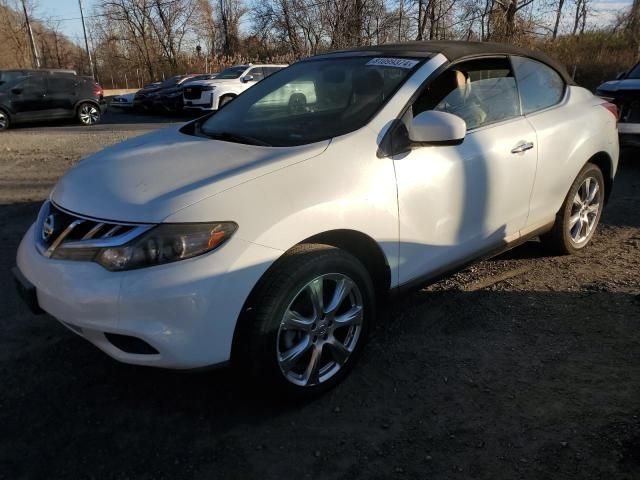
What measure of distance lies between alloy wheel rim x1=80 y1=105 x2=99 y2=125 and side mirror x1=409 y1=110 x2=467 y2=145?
14627 millimetres

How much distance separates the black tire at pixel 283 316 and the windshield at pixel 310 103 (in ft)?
2.27

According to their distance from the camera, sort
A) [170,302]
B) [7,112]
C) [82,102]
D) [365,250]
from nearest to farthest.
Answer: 1. [170,302]
2. [365,250]
3. [7,112]
4. [82,102]

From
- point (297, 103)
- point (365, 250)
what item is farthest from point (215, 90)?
point (365, 250)

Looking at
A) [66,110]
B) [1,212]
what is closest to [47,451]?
[1,212]

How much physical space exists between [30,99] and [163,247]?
14595 millimetres

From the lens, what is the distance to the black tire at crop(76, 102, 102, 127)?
15227mm

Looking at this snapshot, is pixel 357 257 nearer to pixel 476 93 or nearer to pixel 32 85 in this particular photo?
pixel 476 93

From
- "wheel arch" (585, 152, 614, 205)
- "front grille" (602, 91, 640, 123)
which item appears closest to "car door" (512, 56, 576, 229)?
"wheel arch" (585, 152, 614, 205)

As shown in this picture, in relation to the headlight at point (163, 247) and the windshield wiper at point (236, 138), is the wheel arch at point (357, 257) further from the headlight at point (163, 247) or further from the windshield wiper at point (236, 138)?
the windshield wiper at point (236, 138)

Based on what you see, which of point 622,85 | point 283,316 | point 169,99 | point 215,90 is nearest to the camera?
point 283,316

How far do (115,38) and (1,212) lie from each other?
152ft

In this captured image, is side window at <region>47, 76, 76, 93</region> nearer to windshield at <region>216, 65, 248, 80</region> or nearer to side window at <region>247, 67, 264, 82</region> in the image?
windshield at <region>216, 65, 248, 80</region>

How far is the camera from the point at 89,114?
15430mm

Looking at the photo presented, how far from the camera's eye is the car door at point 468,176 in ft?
9.32
